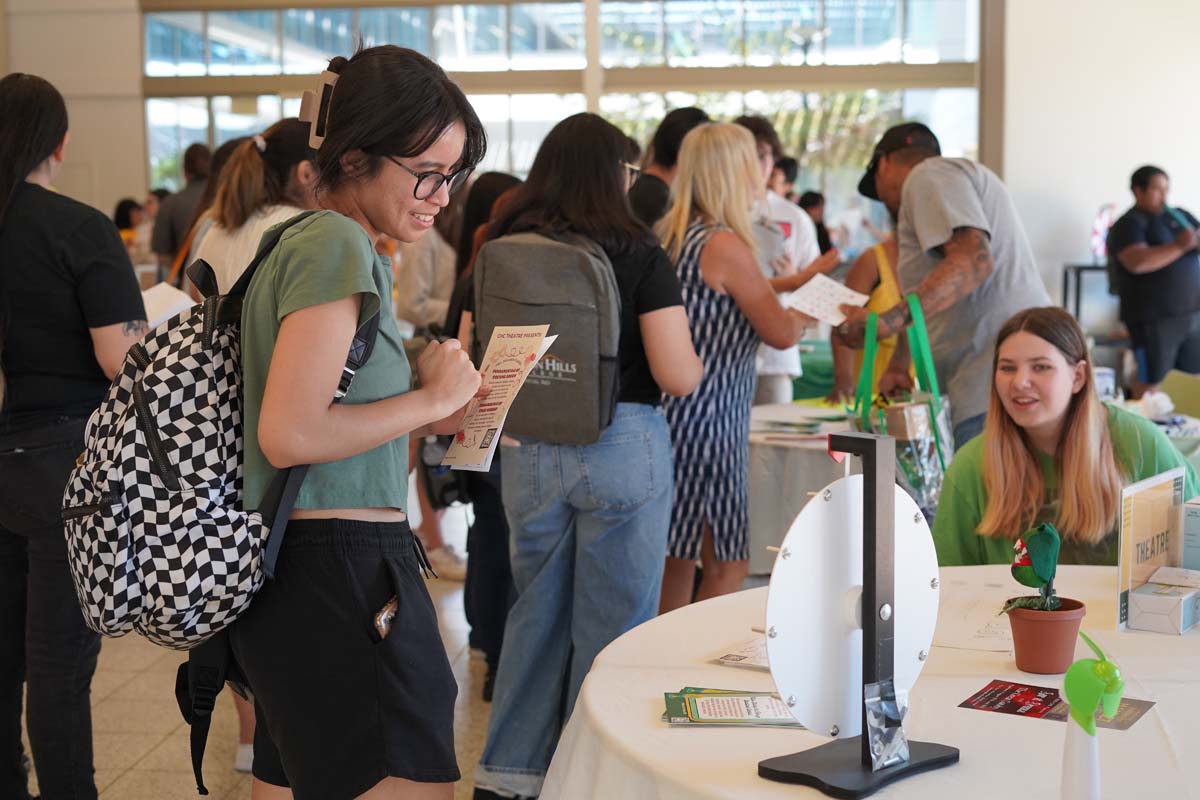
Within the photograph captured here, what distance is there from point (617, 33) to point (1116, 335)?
18.8 feet

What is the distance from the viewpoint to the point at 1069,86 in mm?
9516

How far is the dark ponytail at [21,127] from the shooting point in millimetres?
2381

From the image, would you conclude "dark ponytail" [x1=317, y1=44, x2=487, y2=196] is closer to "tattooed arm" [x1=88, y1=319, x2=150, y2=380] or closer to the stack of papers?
the stack of papers

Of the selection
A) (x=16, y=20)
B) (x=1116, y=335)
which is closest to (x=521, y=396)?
(x=1116, y=335)

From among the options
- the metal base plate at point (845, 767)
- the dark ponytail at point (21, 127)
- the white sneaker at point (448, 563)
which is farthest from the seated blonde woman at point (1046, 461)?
the white sneaker at point (448, 563)

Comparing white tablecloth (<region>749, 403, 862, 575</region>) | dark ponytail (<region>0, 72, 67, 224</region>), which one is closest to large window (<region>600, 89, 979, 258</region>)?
white tablecloth (<region>749, 403, 862, 575</region>)

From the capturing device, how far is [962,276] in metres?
3.52

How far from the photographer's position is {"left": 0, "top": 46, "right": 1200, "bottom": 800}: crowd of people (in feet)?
4.83

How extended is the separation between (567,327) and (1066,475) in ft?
3.41

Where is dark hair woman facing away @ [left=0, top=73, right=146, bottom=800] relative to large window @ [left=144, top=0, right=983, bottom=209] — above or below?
below

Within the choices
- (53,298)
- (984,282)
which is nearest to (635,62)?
(984,282)

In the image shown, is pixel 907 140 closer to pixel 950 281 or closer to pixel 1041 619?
pixel 950 281

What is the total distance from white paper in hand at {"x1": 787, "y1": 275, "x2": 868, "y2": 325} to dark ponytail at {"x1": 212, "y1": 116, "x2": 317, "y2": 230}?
4.83 feet

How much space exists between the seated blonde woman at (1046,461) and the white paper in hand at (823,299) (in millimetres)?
908
